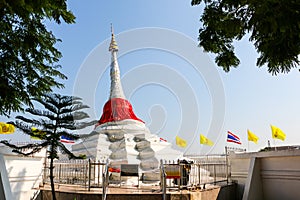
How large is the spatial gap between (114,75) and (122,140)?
913cm

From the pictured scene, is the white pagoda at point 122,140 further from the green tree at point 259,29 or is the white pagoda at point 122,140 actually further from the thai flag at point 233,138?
the green tree at point 259,29

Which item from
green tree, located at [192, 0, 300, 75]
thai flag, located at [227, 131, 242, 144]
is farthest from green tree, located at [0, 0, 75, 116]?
thai flag, located at [227, 131, 242, 144]

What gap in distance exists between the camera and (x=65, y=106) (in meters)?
8.12

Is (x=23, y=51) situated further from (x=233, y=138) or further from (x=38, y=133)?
(x=233, y=138)

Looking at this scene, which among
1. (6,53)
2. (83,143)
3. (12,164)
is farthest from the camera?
(83,143)

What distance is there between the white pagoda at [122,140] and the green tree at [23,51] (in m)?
9.52

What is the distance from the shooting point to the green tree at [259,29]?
104 inches

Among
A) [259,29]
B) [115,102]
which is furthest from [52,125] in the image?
[115,102]

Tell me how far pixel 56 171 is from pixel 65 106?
13.3 feet

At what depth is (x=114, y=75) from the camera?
26047 mm

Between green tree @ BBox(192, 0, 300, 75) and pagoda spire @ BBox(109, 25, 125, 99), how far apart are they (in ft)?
71.0

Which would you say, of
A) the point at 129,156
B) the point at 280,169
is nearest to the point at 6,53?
the point at 280,169

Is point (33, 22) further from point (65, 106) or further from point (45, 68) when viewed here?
point (65, 106)

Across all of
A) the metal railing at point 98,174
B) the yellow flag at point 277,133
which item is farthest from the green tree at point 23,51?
the yellow flag at point 277,133
